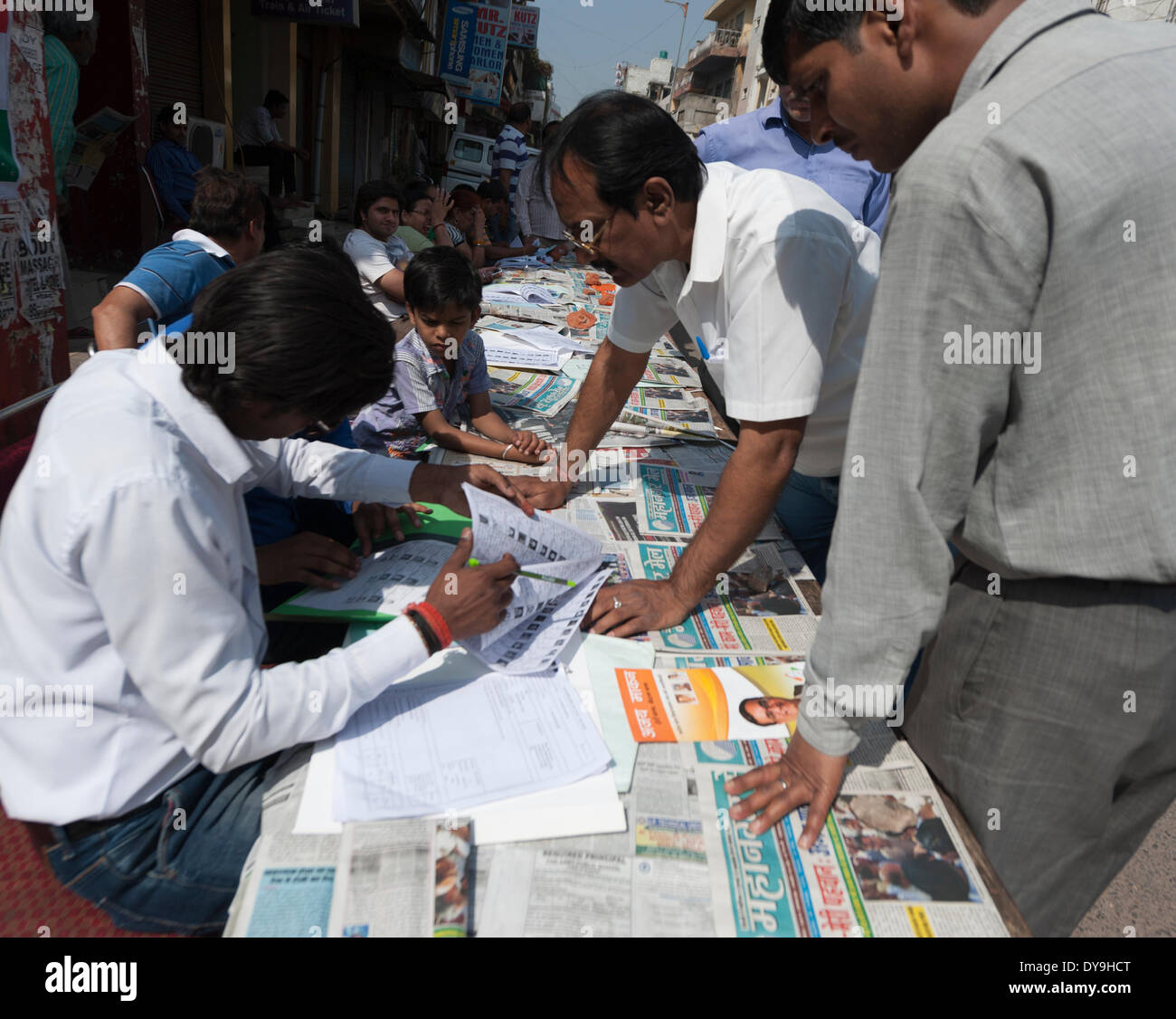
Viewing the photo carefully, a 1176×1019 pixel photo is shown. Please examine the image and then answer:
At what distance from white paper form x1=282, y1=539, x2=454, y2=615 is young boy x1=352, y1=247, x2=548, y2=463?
70 centimetres

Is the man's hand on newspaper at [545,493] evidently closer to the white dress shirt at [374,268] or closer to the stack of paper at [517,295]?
the white dress shirt at [374,268]

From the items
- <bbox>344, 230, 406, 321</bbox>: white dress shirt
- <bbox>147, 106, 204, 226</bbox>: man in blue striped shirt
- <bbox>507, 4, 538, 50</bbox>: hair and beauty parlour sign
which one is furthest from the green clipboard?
<bbox>507, 4, 538, 50</bbox>: hair and beauty parlour sign

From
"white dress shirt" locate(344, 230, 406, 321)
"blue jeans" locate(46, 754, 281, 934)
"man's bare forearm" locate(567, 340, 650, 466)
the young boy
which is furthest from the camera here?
"white dress shirt" locate(344, 230, 406, 321)

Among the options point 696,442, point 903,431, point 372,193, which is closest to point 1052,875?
point 903,431

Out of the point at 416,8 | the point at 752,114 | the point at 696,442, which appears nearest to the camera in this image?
the point at 696,442

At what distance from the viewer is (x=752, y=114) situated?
9.84ft

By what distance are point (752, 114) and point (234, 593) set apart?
2791 millimetres

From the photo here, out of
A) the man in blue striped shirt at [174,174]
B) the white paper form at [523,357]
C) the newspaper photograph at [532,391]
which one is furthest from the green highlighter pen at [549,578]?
the man in blue striped shirt at [174,174]

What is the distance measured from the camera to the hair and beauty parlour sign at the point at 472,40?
10969 millimetres

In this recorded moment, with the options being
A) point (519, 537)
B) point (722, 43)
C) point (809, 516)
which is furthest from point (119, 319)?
point (722, 43)

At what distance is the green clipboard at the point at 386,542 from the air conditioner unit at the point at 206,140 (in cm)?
600

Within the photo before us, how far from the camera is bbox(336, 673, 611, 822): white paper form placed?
3.16 feet

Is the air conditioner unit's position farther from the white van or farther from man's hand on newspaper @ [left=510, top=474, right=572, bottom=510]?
man's hand on newspaper @ [left=510, top=474, right=572, bottom=510]
